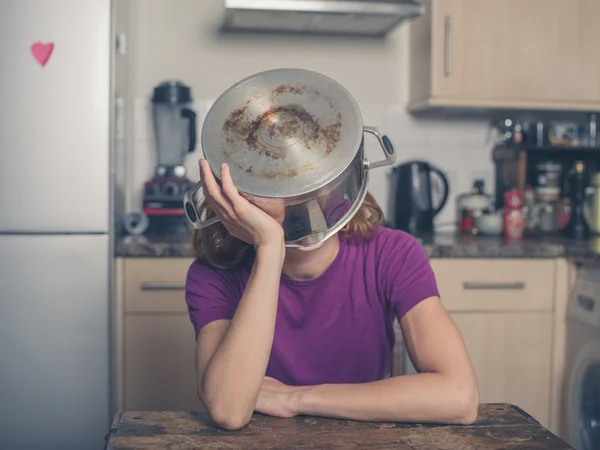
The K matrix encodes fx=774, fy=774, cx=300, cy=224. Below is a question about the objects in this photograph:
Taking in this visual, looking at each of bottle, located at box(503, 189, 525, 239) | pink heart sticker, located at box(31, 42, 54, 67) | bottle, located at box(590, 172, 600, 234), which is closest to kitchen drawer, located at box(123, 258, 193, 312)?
pink heart sticker, located at box(31, 42, 54, 67)

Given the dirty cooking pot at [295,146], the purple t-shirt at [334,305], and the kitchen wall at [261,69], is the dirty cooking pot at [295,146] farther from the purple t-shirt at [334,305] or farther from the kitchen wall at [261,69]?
the kitchen wall at [261,69]

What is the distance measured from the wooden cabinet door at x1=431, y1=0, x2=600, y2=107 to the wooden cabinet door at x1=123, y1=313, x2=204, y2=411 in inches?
44.6

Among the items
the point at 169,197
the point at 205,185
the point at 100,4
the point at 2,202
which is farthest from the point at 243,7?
the point at 205,185

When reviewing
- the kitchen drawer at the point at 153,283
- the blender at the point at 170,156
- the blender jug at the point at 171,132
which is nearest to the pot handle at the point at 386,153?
the kitchen drawer at the point at 153,283

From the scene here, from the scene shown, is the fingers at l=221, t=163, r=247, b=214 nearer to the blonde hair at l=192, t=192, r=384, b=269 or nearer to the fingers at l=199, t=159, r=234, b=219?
the fingers at l=199, t=159, r=234, b=219

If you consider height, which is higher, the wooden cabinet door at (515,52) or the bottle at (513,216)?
the wooden cabinet door at (515,52)

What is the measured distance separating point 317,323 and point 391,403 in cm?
29

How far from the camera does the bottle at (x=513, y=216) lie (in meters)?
2.65

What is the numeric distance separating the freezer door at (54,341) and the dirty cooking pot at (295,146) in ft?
4.23

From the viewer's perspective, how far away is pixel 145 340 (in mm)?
2273

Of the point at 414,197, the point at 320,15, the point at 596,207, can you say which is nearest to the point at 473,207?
the point at 414,197

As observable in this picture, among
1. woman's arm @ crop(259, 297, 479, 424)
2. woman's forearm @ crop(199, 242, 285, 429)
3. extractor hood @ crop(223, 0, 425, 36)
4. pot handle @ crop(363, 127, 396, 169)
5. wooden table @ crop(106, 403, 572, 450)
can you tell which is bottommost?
wooden table @ crop(106, 403, 572, 450)

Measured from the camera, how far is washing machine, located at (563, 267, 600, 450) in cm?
219

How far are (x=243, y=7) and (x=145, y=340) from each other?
1025mm
